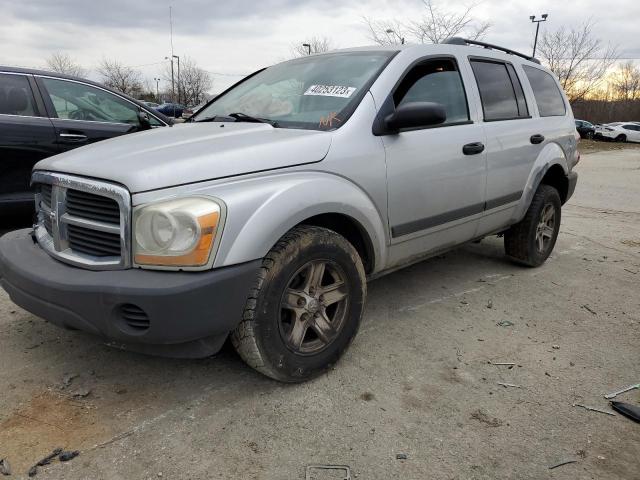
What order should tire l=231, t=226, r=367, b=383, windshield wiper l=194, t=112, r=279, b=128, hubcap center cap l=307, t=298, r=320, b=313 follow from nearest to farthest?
tire l=231, t=226, r=367, b=383 → hubcap center cap l=307, t=298, r=320, b=313 → windshield wiper l=194, t=112, r=279, b=128

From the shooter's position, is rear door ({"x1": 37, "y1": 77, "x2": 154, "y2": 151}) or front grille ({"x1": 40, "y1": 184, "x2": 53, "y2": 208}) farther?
rear door ({"x1": 37, "y1": 77, "x2": 154, "y2": 151})

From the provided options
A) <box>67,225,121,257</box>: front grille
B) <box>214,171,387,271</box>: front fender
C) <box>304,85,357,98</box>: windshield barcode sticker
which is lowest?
<box>67,225,121,257</box>: front grille

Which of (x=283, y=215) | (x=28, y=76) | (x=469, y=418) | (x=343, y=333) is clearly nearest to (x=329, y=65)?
(x=283, y=215)

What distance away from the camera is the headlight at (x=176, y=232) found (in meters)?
2.15

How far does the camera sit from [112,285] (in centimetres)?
215

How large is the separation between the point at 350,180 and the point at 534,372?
4.88 feet

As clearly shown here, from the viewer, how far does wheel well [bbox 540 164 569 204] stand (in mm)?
4871

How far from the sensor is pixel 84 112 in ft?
17.0

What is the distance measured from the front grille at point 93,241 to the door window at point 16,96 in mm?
3049

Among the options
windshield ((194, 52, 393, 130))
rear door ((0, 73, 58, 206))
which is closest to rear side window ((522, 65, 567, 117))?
windshield ((194, 52, 393, 130))

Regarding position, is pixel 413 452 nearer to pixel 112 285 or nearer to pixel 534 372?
pixel 534 372

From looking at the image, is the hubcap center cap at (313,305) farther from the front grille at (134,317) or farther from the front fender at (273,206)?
the front grille at (134,317)

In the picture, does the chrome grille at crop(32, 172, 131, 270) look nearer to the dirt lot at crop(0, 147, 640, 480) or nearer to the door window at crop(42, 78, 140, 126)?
the dirt lot at crop(0, 147, 640, 480)

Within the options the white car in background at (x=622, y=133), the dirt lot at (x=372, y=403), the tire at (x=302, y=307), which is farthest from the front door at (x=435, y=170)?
the white car in background at (x=622, y=133)
